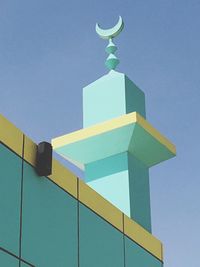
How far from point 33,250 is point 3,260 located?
111 cm

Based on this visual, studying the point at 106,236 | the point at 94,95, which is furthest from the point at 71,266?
the point at 94,95

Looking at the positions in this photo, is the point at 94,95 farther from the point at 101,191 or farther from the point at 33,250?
the point at 33,250

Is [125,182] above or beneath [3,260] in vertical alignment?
above

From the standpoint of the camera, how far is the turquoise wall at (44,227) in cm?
1444

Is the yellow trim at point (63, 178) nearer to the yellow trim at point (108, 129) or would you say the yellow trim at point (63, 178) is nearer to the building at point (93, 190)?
the building at point (93, 190)

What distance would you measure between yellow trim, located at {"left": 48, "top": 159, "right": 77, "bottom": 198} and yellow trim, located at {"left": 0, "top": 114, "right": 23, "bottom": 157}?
124 centimetres

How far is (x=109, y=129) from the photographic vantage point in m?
21.0

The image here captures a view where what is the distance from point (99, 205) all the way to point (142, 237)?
8.86 feet

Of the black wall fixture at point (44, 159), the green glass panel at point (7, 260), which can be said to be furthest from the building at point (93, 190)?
the black wall fixture at point (44, 159)

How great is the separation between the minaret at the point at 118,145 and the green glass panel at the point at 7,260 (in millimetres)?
7308

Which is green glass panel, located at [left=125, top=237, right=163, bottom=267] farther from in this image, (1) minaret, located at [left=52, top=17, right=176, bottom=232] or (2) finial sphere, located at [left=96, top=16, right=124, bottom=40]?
(2) finial sphere, located at [left=96, top=16, right=124, bottom=40]

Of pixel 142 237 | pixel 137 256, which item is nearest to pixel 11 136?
pixel 137 256

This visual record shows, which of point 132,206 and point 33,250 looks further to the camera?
point 132,206

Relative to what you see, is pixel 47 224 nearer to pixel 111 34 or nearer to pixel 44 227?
pixel 44 227
